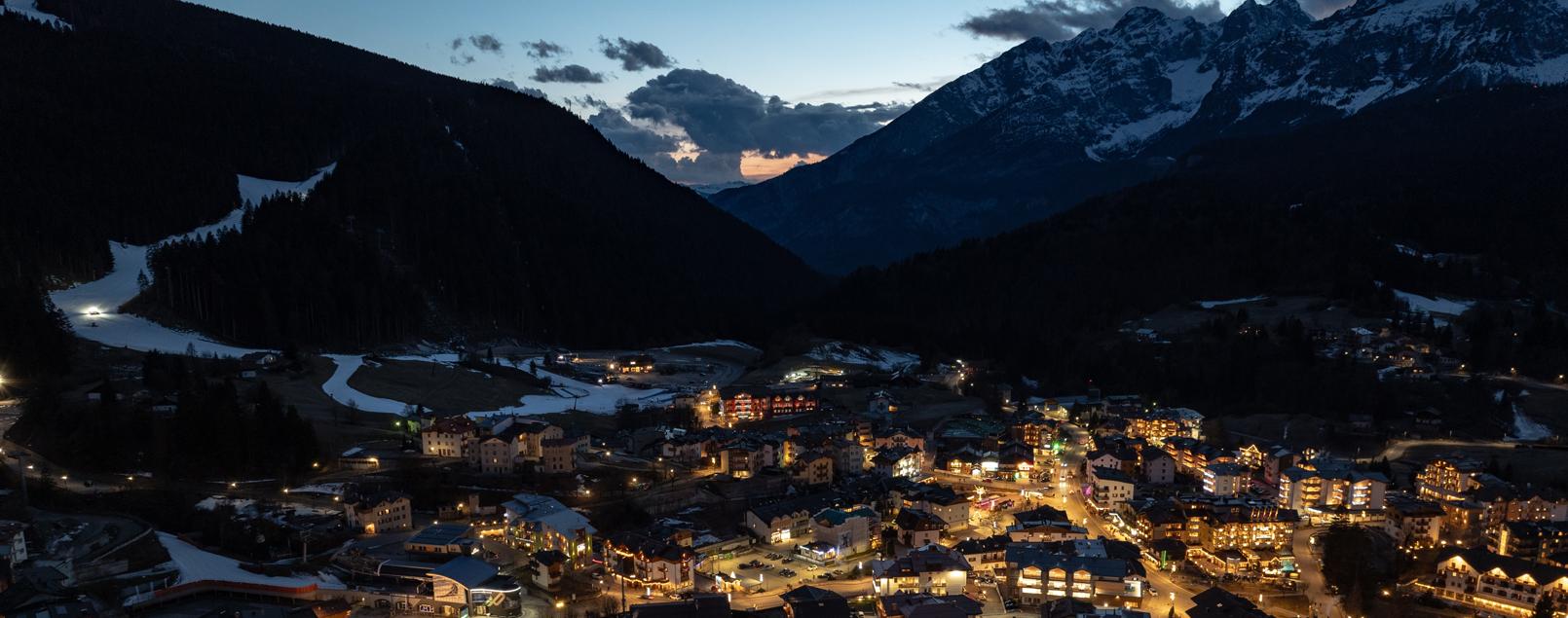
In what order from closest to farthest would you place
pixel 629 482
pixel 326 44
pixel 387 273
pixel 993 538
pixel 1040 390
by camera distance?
pixel 993 538 → pixel 629 482 → pixel 1040 390 → pixel 387 273 → pixel 326 44

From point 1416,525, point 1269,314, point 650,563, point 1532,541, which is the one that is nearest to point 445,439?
point 650,563

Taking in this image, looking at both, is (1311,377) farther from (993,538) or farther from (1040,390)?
(993,538)

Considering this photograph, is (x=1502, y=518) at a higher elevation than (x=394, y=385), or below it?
below

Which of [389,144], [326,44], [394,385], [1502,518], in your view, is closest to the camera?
[1502,518]

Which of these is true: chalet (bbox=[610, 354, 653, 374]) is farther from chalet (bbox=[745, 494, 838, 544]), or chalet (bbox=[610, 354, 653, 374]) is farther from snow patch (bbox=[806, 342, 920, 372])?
chalet (bbox=[745, 494, 838, 544])

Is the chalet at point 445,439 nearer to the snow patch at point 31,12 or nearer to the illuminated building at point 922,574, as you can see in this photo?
the illuminated building at point 922,574

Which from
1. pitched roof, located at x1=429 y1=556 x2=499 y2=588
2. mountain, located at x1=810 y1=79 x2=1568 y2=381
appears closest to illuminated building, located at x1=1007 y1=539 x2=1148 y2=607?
pitched roof, located at x1=429 y1=556 x2=499 y2=588

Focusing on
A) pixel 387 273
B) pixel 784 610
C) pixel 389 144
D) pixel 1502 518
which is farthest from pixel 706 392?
pixel 389 144
